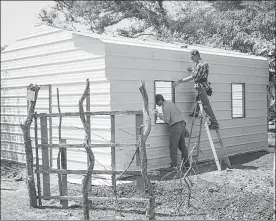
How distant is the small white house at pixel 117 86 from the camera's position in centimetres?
1009

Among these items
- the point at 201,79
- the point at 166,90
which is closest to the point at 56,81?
the point at 166,90

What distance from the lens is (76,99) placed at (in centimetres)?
1080

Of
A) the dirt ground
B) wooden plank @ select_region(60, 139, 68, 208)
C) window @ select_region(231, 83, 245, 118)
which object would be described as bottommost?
the dirt ground

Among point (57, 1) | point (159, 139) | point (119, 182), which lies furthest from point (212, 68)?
point (57, 1)

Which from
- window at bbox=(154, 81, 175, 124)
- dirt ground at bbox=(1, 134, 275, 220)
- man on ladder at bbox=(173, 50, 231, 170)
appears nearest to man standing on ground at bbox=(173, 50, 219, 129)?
man on ladder at bbox=(173, 50, 231, 170)

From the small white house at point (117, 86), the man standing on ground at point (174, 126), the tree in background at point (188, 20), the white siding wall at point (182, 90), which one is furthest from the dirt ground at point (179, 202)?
the tree in background at point (188, 20)

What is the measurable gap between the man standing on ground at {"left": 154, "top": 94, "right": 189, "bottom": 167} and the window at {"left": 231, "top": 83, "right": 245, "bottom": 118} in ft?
12.7

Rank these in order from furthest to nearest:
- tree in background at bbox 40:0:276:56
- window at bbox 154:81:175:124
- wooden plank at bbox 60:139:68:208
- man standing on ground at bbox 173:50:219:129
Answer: tree in background at bbox 40:0:276:56, window at bbox 154:81:175:124, man standing on ground at bbox 173:50:219:129, wooden plank at bbox 60:139:68:208

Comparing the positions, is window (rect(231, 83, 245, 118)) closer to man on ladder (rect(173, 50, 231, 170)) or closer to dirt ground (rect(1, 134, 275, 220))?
man on ladder (rect(173, 50, 231, 170))

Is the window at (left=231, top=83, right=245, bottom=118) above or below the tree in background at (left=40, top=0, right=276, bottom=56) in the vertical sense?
below

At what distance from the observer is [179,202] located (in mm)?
7781

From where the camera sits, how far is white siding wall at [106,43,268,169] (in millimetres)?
10102

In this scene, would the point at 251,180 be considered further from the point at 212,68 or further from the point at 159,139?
the point at 212,68

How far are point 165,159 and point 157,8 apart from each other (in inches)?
854
